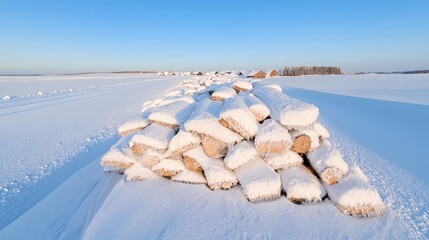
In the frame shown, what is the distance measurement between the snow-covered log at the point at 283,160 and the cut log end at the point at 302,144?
0.13 metres

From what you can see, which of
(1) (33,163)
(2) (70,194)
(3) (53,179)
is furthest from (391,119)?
(1) (33,163)

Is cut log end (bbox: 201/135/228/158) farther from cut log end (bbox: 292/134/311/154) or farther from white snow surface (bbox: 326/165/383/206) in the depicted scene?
white snow surface (bbox: 326/165/383/206)

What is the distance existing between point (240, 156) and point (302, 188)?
0.77 m

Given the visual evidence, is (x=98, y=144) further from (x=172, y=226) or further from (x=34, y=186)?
(x=172, y=226)

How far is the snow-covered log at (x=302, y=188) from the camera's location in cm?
278

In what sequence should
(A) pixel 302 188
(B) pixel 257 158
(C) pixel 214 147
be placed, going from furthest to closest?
(C) pixel 214 147, (B) pixel 257 158, (A) pixel 302 188

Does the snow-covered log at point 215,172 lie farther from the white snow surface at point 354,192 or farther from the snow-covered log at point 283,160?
the white snow surface at point 354,192

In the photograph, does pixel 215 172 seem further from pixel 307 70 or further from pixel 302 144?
pixel 307 70

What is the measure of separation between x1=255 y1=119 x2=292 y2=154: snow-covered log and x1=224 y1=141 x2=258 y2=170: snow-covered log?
0.11 m

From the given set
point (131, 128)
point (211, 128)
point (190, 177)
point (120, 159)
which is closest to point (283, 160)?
point (211, 128)

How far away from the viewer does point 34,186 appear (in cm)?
382

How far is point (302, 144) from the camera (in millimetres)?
3246

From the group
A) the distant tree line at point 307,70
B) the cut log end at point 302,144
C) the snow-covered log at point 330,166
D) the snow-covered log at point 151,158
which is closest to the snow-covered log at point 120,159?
the snow-covered log at point 151,158

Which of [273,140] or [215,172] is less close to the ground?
[273,140]
